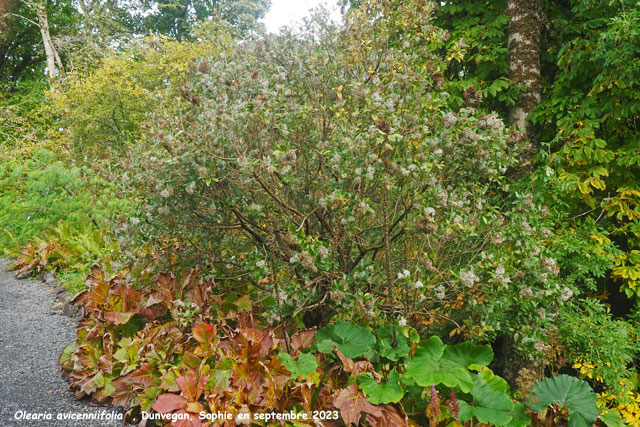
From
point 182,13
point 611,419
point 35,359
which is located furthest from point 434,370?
point 182,13

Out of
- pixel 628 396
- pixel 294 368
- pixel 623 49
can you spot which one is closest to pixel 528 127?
pixel 623 49

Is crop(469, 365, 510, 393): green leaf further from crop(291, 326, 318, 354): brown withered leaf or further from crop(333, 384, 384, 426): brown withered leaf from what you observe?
crop(291, 326, 318, 354): brown withered leaf

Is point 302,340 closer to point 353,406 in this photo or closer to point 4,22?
point 353,406

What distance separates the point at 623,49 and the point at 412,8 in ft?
5.48

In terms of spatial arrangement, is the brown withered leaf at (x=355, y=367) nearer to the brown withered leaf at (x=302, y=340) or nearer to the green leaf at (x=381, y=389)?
A: the green leaf at (x=381, y=389)

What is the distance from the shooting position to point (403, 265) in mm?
2986

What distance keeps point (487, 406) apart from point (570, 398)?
62cm

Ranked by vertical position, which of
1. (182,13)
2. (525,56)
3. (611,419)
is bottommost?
(611,419)

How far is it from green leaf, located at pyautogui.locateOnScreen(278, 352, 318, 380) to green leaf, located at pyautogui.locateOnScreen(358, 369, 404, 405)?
0.96ft

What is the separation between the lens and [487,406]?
7.60 feet

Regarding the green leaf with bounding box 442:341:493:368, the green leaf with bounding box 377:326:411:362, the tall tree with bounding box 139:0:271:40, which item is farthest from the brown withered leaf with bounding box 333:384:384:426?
the tall tree with bounding box 139:0:271:40

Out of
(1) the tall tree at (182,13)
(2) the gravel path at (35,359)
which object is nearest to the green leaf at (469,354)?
(2) the gravel path at (35,359)

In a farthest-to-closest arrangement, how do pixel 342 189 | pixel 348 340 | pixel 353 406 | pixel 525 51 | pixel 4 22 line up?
pixel 4 22 → pixel 525 51 → pixel 342 189 → pixel 348 340 → pixel 353 406

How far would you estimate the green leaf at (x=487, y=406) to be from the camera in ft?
7.25
